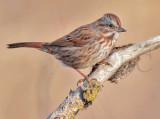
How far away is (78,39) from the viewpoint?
384 cm

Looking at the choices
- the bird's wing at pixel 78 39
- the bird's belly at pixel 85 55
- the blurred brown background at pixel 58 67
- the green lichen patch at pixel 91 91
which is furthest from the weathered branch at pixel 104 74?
the blurred brown background at pixel 58 67

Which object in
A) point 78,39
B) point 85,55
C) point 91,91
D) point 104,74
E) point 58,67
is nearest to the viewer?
point 91,91

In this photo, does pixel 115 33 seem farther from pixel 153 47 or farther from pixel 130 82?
pixel 130 82

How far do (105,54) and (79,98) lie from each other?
32.4 inches

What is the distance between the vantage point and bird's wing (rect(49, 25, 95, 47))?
3.81 meters

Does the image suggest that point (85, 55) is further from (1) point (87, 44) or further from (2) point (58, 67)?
(2) point (58, 67)

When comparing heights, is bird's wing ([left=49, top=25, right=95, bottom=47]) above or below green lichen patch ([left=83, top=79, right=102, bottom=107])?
above

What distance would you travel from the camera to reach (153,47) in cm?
325

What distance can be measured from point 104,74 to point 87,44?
68cm

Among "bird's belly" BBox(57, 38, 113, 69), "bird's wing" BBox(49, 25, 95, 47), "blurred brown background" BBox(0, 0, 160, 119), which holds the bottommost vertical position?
"blurred brown background" BBox(0, 0, 160, 119)

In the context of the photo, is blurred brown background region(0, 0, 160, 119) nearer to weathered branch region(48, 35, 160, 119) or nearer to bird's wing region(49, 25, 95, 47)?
bird's wing region(49, 25, 95, 47)

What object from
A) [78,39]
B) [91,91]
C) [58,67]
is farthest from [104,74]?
[58,67]

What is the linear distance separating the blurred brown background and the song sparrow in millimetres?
463

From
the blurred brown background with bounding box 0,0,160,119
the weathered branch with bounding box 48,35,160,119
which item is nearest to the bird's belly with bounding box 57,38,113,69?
the weathered branch with bounding box 48,35,160,119
